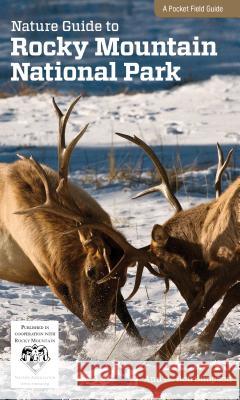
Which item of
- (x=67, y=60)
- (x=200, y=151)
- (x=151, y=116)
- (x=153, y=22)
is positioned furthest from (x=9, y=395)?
(x=153, y=22)

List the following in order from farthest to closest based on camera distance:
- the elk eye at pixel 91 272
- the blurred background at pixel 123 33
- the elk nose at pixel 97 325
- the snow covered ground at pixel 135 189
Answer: the blurred background at pixel 123 33
the snow covered ground at pixel 135 189
the elk nose at pixel 97 325
the elk eye at pixel 91 272

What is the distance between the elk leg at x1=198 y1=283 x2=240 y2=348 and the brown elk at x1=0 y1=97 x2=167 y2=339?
0.45 m

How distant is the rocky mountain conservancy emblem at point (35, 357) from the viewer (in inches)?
222

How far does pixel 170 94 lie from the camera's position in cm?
1261

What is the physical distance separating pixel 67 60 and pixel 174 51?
1.11 meters

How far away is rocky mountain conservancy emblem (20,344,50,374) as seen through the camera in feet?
18.5

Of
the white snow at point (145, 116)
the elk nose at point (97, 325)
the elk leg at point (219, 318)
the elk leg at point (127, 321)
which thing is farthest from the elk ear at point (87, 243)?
the white snow at point (145, 116)

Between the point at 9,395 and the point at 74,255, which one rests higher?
the point at 74,255

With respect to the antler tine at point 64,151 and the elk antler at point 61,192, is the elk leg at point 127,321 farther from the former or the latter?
the antler tine at point 64,151

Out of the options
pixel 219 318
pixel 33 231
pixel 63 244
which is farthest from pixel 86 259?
pixel 219 318

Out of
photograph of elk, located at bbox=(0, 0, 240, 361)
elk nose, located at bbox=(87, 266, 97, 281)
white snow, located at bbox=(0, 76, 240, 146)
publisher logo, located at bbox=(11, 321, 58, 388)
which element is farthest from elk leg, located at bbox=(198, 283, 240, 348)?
white snow, located at bbox=(0, 76, 240, 146)

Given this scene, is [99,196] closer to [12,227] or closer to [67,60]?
[67,60]

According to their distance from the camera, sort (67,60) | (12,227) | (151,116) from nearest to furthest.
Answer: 1. (12,227)
2. (67,60)
3. (151,116)

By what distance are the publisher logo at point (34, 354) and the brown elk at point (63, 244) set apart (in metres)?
0.35
